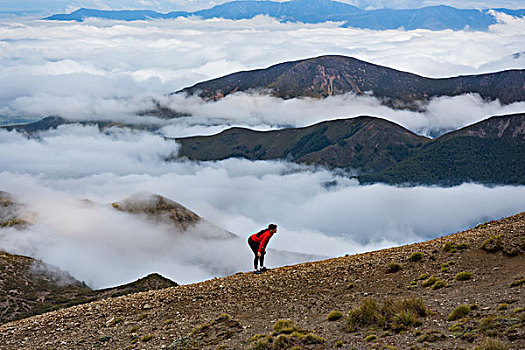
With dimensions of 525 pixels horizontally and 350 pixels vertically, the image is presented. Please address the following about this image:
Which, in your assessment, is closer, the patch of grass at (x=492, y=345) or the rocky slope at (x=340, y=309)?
the patch of grass at (x=492, y=345)

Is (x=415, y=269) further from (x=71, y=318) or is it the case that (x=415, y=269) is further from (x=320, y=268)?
(x=71, y=318)

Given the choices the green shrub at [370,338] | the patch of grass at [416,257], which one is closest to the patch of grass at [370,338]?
the green shrub at [370,338]

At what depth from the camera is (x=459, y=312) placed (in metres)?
15.9

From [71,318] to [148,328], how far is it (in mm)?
4865

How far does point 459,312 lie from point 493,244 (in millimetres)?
7920

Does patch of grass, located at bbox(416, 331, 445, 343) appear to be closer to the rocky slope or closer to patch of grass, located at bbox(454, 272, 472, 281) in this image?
the rocky slope

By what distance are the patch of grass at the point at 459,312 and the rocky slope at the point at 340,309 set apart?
0.10 ft

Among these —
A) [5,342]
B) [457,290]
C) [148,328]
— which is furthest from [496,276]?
[5,342]

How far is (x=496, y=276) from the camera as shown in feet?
63.7

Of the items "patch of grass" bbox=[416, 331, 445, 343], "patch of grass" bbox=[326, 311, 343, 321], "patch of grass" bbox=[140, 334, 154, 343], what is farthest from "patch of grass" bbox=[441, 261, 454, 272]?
"patch of grass" bbox=[140, 334, 154, 343]

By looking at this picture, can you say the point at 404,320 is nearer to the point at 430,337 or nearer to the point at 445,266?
the point at 430,337

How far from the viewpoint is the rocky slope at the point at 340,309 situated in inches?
603

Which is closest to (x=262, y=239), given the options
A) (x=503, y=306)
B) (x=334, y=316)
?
(x=334, y=316)

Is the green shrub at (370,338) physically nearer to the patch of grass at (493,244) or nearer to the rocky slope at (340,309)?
the rocky slope at (340,309)
